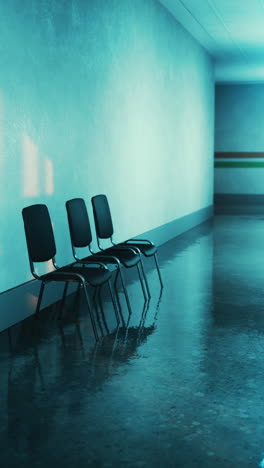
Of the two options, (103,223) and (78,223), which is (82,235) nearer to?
(78,223)

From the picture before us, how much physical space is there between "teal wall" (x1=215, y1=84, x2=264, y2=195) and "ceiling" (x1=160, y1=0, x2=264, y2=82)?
2.21 meters

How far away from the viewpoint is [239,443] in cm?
259

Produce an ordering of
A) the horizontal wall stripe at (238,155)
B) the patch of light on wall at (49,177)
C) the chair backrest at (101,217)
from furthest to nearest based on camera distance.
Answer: the horizontal wall stripe at (238,155) < the chair backrest at (101,217) < the patch of light on wall at (49,177)

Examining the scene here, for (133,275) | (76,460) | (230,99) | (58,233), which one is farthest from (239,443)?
(230,99)

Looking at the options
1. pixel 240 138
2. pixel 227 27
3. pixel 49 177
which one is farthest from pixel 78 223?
pixel 240 138

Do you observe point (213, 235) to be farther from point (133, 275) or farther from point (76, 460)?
point (76, 460)

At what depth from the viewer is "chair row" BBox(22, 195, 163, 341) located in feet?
13.6

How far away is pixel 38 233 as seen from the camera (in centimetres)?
425

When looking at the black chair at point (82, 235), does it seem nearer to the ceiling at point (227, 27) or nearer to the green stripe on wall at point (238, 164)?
the ceiling at point (227, 27)

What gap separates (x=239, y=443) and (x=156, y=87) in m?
6.41

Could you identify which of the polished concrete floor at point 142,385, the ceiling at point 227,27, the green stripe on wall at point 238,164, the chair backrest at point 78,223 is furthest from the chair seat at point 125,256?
the green stripe on wall at point 238,164

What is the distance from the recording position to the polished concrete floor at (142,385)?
8.29 ft

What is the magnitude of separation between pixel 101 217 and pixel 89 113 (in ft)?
3.71

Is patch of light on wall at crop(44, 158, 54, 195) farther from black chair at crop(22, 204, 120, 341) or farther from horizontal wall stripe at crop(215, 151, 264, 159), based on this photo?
horizontal wall stripe at crop(215, 151, 264, 159)
